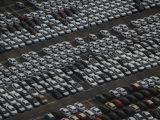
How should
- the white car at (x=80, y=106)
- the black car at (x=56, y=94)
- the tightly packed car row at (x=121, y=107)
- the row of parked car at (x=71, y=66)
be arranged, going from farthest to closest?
1. the row of parked car at (x=71, y=66)
2. the black car at (x=56, y=94)
3. the white car at (x=80, y=106)
4. the tightly packed car row at (x=121, y=107)

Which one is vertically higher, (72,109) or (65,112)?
(72,109)

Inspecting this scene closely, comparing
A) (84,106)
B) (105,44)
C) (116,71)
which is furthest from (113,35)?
(84,106)

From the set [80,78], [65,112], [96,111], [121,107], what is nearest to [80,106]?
[65,112]

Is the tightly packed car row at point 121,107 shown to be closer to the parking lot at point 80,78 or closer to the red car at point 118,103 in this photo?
the red car at point 118,103

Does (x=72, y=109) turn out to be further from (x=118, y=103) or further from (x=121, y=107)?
(x=121, y=107)

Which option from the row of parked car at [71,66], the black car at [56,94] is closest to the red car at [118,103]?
the row of parked car at [71,66]

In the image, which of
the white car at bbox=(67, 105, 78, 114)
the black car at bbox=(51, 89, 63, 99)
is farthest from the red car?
the black car at bbox=(51, 89, 63, 99)
